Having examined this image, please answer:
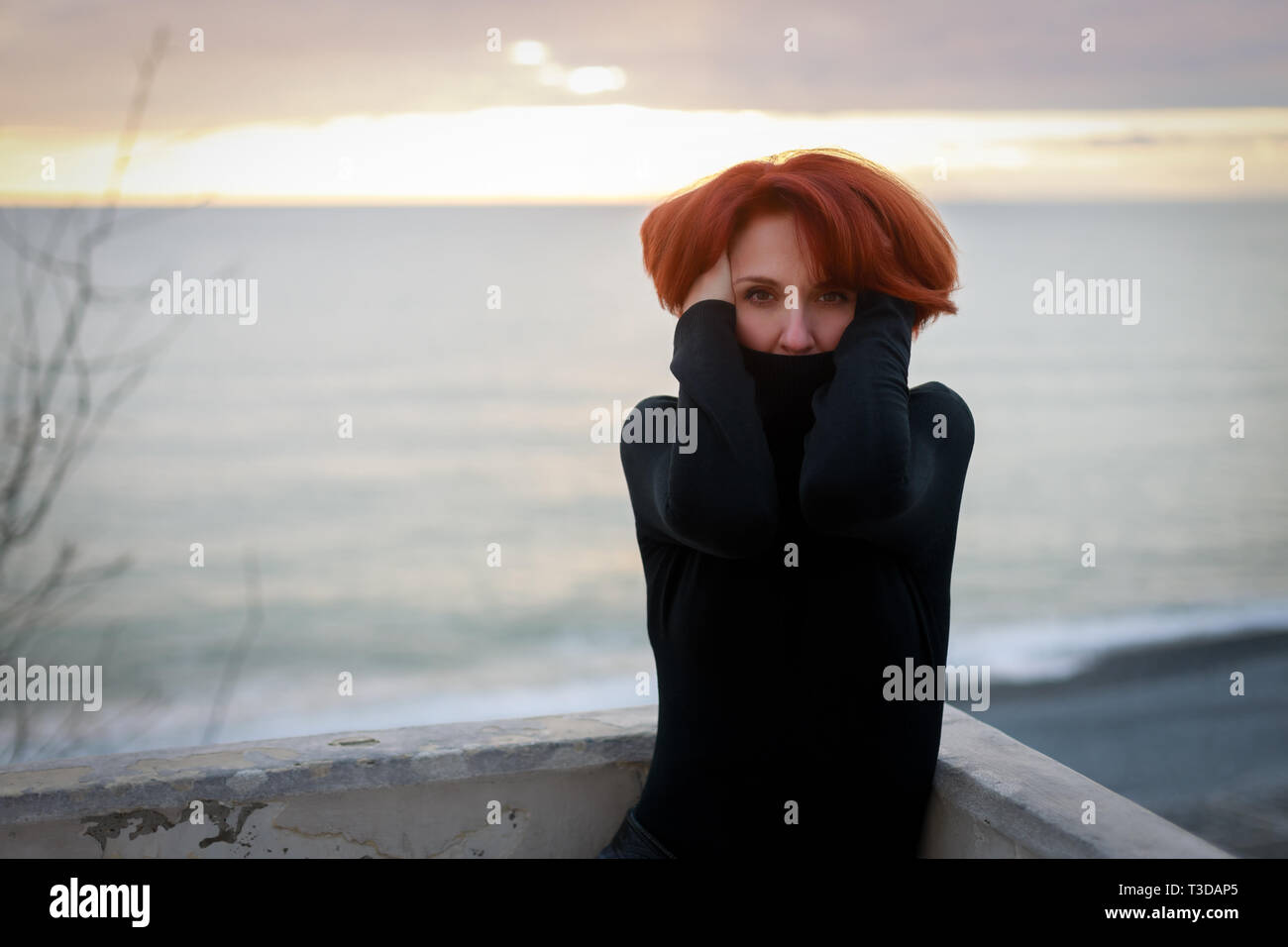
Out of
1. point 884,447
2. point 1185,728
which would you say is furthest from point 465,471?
point 884,447

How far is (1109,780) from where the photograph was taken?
5.96m

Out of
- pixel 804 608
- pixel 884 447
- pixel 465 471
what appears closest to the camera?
pixel 884 447

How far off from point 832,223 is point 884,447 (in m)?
0.36

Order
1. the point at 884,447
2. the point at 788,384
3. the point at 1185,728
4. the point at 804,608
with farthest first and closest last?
1. the point at 1185,728
2. the point at 788,384
3. the point at 804,608
4. the point at 884,447

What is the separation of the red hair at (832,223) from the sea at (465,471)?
66 cm

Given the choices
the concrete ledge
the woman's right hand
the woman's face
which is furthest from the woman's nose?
the concrete ledge

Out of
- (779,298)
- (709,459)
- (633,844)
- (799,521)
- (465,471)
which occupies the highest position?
(779,298)

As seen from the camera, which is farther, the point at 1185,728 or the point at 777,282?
the point at 1185,728

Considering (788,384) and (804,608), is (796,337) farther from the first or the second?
(804,608)

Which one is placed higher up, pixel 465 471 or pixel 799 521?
pixel 799 521

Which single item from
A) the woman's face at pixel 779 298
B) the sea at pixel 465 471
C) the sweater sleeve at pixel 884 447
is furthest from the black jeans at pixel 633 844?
the woman's face at pixel 779 298

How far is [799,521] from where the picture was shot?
1.77 meters
